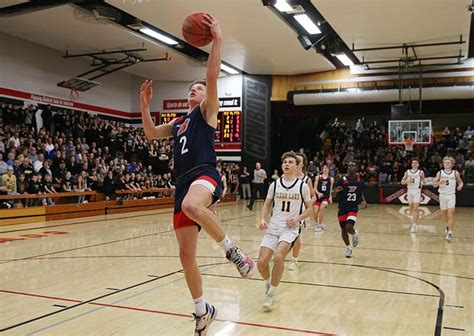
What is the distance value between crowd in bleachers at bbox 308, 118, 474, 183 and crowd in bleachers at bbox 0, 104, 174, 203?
28.7 feet

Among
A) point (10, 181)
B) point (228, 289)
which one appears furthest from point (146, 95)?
point (10, 181)

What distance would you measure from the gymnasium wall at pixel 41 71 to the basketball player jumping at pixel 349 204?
15.2 m

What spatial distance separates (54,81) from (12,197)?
30.9ft

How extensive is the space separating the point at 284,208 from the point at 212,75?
2556mm

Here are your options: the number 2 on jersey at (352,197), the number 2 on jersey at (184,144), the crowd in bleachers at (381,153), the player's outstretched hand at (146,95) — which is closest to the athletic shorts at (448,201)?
the number 2 on jersey at (352,197)

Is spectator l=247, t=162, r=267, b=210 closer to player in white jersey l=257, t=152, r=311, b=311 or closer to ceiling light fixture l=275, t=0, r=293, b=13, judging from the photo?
ceiling light fixture l=275, t=0, r=293, b=13

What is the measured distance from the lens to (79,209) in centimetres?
1535

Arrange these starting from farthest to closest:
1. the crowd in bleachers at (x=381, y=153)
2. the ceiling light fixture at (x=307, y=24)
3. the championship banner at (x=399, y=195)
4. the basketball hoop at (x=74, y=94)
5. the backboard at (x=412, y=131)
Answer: the crowd in bleachers at (x=381, y=153) < the championship banner at (x=399, y=195) < the basketball hoop at (x=74, y=94) < the backboard at (x=412, y=131) < the ceiling light fixture at (x=307, y=24)

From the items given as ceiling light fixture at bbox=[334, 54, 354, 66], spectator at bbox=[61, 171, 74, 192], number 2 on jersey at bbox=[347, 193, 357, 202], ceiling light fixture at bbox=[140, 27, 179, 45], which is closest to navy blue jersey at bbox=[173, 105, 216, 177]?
number 2 on jersey at bbox=[347, 193, 357, 202]

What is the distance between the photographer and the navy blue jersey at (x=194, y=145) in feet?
12.3

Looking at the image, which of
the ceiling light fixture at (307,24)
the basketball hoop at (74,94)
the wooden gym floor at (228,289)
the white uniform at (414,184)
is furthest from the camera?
the basketball hoop at (74,94)

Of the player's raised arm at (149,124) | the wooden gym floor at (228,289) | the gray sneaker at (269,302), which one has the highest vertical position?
the player's raised arm at (149,124)

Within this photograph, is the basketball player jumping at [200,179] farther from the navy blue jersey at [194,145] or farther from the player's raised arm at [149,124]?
Result: the player's raised arm at [149,124]

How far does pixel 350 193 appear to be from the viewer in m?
8.66
